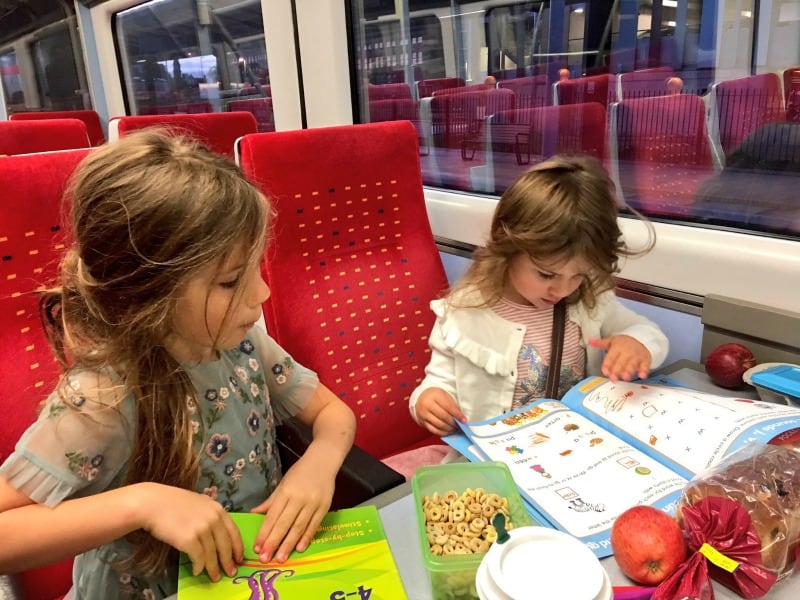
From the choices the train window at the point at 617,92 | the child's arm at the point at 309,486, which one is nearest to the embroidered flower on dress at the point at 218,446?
the child's arm at the point at 309,486

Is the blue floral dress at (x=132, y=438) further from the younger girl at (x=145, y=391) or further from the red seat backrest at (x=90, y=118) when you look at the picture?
the red seat backrest at (x=90, y=118)

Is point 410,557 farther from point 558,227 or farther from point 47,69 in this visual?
point 47,69

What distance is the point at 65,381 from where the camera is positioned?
85 centimetres

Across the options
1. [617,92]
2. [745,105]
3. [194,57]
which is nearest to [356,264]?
[617,92]

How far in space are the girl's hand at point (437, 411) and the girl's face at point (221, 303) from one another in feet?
1.30

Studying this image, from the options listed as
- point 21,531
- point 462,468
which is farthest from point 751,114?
point 21,531

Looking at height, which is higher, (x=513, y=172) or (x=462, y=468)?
(x=513, y=172)

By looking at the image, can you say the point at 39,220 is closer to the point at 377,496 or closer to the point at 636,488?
the point at 377,496

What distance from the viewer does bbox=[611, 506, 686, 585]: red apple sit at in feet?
2.23

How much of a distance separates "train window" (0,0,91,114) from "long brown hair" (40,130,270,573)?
147 inches

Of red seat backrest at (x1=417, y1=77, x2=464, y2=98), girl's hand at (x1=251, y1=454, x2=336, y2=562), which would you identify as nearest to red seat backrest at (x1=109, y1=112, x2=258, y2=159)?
red seat backrest at (x1=417, y1=77, x2=464, y2=98)

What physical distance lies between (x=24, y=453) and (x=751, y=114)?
1.48 meters

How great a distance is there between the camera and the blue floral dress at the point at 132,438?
31.7 inches

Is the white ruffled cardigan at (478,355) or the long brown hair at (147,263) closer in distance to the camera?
the long brown hair at (147,263)
